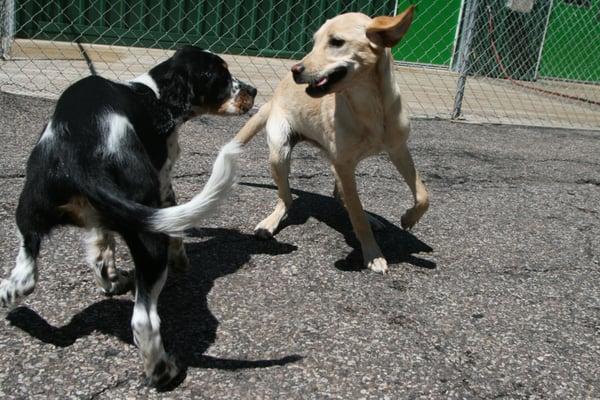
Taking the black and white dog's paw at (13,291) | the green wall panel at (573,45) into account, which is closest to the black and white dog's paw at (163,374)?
the black and white dog's paw at (13,291)

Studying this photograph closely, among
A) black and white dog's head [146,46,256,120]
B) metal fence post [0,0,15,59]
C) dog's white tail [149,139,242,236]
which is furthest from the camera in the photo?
metal fence post [0,0,15,59]

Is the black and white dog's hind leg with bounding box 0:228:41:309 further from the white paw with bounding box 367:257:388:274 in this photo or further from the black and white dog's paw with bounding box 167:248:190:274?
the white paw with bounding box 367:257:388:274

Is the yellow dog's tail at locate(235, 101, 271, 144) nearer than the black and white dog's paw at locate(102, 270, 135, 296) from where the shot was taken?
No

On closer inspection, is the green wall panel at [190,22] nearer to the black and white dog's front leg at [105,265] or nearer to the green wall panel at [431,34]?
the green wall panel at [431,34]

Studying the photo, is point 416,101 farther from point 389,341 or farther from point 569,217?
point 389,341

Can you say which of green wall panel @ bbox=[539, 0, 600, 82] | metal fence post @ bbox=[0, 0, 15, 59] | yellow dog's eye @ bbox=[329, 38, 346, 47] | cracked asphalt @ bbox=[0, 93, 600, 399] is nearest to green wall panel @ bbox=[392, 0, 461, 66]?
green wall panel @ bbox=[539, 0, 600, 82]

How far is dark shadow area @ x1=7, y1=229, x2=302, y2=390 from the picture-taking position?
2.40 meters

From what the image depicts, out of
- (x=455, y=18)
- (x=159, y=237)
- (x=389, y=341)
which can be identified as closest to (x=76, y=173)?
(x=159, y=237)

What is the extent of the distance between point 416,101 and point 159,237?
6724 millimetres

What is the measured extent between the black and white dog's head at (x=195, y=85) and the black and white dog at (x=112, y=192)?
0.42 ft

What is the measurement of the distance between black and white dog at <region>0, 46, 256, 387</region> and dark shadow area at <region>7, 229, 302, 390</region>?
0.43ft

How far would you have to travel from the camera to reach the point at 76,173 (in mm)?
2178

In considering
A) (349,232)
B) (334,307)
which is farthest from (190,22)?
(334,307)

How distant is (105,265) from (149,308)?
60cm
